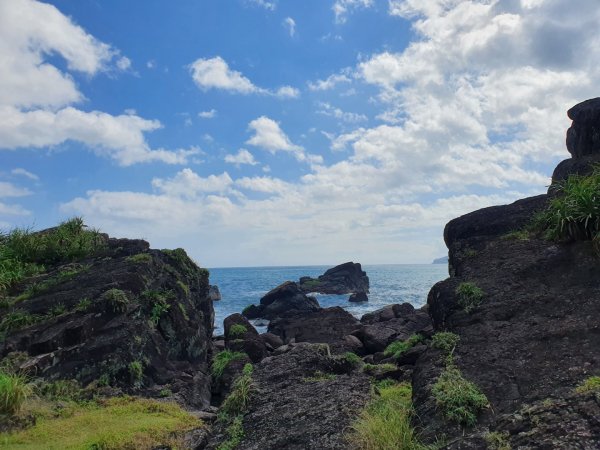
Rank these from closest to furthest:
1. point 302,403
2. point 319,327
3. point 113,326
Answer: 1. point 302,403
2. point 113,326
3. point 319,327

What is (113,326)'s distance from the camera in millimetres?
14992

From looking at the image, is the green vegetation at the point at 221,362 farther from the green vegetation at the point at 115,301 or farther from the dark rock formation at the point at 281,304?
the dark rock formation at the point at 281,304

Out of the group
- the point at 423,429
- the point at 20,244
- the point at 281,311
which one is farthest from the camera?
the point at 281,311

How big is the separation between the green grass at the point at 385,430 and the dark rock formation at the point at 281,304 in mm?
53431

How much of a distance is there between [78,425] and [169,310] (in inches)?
301

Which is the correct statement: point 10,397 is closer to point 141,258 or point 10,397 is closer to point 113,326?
point 113,326

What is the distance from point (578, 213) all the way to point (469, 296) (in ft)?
9.89

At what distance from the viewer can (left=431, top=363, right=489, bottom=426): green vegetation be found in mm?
7102

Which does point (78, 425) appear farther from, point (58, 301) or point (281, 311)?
point (281, 311)

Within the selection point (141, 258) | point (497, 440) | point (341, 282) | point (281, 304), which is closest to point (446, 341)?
point (497, 440)

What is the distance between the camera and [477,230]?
555 inches

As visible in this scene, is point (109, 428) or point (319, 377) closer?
point (109, 428)

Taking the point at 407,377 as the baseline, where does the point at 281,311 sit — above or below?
below

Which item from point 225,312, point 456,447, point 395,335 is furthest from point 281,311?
point 456,447
